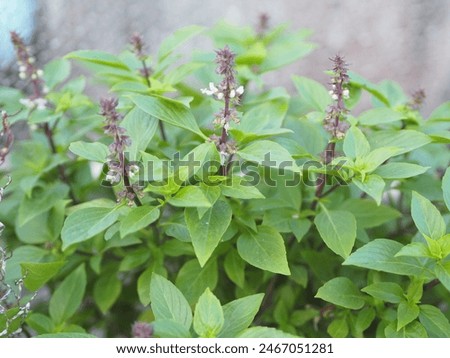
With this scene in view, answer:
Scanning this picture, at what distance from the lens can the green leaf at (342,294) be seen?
1.12 meters

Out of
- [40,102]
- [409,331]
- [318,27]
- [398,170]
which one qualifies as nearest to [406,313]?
[409,331]

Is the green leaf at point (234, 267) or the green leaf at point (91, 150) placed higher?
the green leaf at point (91, 150)

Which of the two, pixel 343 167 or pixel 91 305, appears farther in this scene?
pixel 91 305

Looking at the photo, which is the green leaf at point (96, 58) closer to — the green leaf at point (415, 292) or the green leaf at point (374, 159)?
the green leaf at point (374, 159)

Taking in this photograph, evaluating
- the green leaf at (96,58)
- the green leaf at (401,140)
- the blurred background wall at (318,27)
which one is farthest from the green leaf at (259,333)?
the blurred background wall at (318,27)

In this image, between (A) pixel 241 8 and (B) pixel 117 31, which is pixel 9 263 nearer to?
(B) pixel 117 31

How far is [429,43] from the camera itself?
2.66m

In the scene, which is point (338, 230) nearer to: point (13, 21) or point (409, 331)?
point (409, 331)

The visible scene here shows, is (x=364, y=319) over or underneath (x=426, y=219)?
underneath

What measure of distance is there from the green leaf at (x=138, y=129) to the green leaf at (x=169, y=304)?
0.77 ft

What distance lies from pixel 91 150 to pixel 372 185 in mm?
509

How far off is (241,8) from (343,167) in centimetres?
161

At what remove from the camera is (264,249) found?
3.76ft
